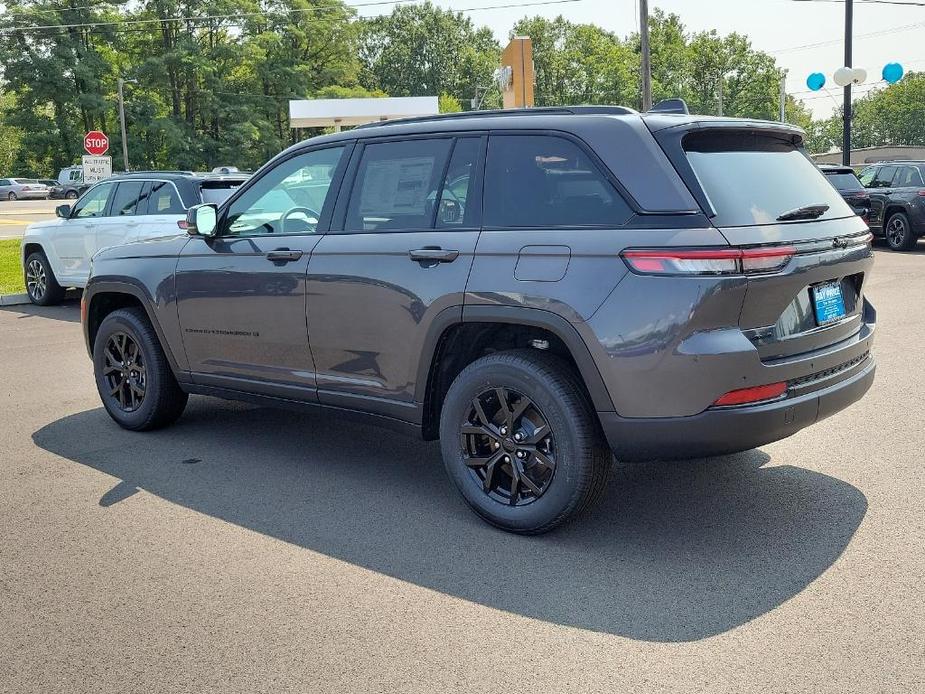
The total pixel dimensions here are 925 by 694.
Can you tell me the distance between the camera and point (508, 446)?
422cm

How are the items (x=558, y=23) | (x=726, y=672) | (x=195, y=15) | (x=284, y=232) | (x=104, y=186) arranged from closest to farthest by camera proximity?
(x=726, y=672), (x=284, y=232), (x=104, y=186), (x=195, y=15), (x=558, y=23)

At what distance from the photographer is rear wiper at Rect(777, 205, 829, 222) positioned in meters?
4.04

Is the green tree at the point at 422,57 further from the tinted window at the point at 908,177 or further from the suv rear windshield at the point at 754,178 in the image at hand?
the suv rear windshield at the point at 754,178

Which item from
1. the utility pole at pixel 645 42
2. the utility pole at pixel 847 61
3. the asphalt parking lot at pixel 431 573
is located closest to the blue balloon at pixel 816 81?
the utility pole at pixel 847 61

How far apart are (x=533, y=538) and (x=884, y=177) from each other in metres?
16.9

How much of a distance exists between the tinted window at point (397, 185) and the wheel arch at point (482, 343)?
1.77 ft

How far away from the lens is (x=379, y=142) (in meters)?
4.89

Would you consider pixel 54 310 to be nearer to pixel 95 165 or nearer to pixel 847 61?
pixel 95 165

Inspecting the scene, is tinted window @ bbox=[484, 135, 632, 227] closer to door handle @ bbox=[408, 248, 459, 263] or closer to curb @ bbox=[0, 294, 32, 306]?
door handle @ bbox=[408, 248, 459, 263]

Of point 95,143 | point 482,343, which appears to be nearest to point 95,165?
point 95,143

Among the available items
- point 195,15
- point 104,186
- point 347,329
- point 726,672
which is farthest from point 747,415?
point 195,15

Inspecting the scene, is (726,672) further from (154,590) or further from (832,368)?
(154,590)

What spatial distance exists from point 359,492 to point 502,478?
35.9 inches

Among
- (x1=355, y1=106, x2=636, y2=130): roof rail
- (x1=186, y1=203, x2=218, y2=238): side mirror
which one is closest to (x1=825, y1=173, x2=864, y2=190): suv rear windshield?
(x1=355, y1=106, x2=636, y2=130): roof rail
